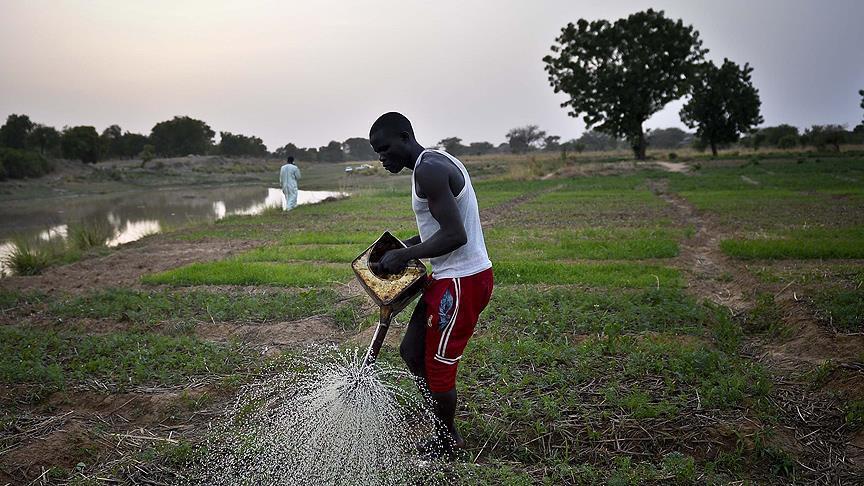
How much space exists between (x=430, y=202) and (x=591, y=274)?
5.76 meters

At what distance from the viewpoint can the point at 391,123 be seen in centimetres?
343

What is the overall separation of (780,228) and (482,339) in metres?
9.20

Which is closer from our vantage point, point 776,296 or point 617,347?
point 617,347

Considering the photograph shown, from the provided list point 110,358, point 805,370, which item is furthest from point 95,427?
point 805,370

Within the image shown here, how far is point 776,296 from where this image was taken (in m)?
6.96

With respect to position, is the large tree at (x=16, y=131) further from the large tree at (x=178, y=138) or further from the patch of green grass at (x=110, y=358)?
the patch of green grass at (x=110, y=358)

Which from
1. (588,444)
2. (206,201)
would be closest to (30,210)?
(206,201)

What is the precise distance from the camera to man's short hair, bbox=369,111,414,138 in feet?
11.2

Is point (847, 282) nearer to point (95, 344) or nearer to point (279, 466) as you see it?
point (279, 466)

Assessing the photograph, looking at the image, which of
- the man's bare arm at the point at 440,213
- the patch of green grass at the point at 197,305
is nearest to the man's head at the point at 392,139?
the man's bare arm at the point at 440,213

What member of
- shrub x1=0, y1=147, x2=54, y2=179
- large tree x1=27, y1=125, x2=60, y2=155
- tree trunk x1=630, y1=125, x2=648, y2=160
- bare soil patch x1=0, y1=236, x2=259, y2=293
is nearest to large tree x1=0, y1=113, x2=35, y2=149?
large tree x1=27, y1=125, x2=60, y2=155

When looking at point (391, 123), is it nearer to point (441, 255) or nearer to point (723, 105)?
point (441, 255)

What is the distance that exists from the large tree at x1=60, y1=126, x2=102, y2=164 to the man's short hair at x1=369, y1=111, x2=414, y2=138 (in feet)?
183

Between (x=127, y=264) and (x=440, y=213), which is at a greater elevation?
(x=440, y=213)
